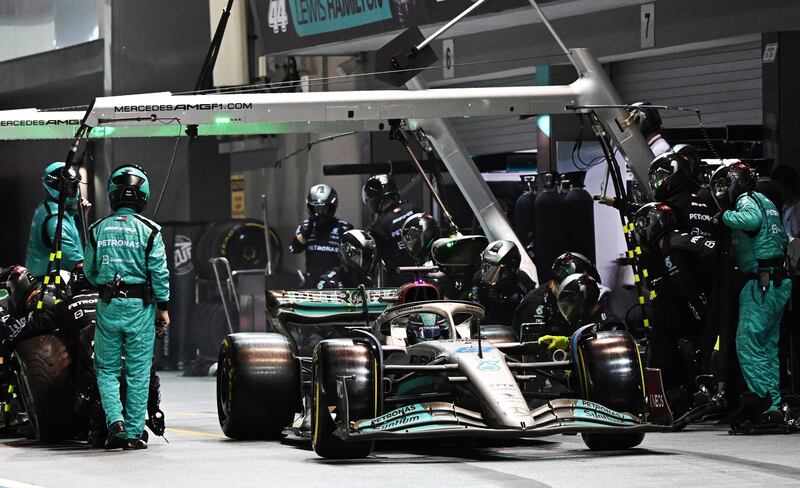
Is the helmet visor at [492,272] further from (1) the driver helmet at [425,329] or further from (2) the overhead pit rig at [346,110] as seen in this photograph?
(1) the driver helmet at [425,329]

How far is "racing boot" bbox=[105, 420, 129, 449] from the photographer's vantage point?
12359 mm

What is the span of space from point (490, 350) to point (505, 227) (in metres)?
7.25

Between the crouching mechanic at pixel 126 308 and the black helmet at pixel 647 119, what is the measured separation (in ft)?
18.1

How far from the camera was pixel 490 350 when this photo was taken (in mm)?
11430

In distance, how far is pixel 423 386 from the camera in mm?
11734

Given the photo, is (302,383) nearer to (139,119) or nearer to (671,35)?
(139,119)

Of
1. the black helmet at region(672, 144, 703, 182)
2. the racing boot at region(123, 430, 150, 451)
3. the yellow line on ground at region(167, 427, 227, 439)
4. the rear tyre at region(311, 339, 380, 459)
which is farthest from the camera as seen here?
the black helmet at region(672, 144, 703, 182)

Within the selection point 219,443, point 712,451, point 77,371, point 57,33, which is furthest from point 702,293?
point 57,33

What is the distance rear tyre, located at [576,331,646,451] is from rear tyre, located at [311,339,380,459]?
5.32ft

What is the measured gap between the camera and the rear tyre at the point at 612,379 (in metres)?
11.5

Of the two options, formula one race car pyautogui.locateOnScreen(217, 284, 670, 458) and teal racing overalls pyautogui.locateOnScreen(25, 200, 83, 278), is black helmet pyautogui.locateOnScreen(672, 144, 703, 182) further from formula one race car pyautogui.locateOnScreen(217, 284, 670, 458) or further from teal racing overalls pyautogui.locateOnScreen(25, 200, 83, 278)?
teal racing overalls pyautogui.locateOnScreen(25, 200, 83, 278)

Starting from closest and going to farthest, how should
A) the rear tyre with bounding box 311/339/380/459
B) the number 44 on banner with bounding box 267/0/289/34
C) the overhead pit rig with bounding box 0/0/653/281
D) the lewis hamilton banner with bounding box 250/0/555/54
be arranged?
the rear tyre with bounding box 311/339/380/459 < the overhead pit rig with bounding box 0/0/653/281 < the lewis hamilton banner with bounding box 250/0/555/54 < the number 44 on banner with bounding box 267/0/289/34

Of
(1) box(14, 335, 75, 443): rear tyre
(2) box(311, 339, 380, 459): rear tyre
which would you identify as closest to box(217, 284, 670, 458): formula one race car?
(2) box(311, 339, 380, 459): rear tyre

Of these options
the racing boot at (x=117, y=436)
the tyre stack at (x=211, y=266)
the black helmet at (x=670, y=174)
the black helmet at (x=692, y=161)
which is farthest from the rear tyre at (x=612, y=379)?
the tyre stack at (x=211, y=266)
